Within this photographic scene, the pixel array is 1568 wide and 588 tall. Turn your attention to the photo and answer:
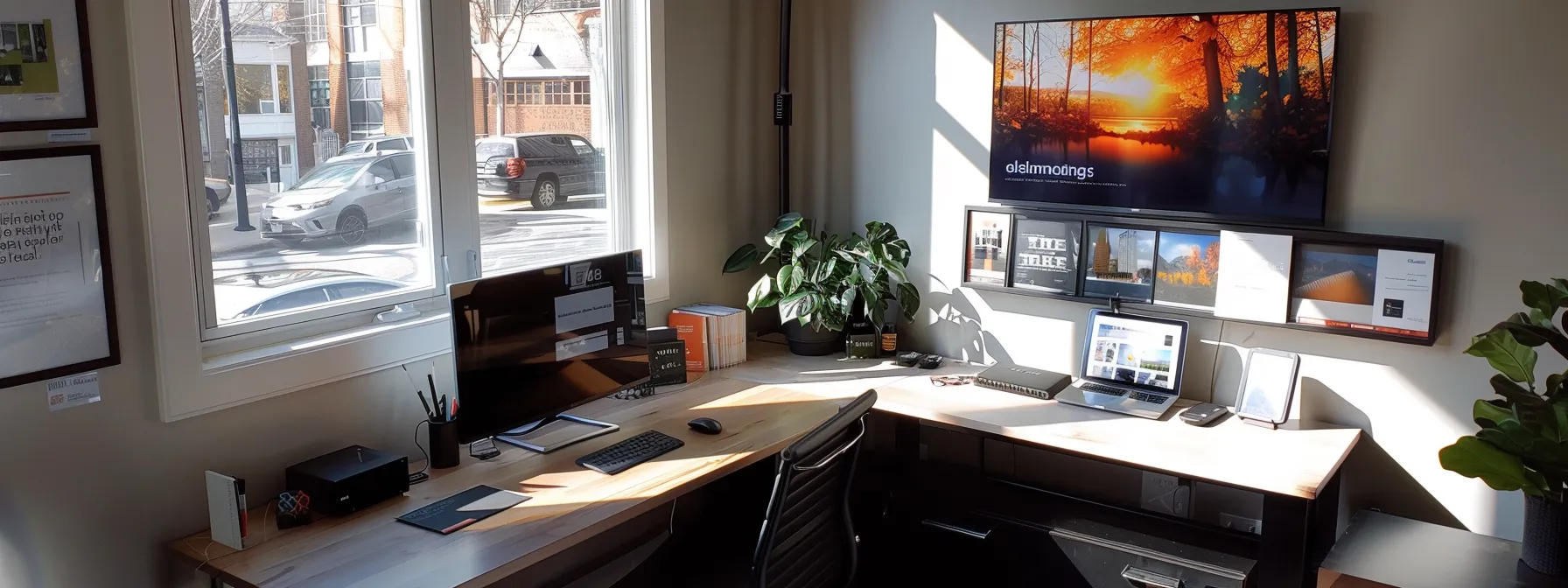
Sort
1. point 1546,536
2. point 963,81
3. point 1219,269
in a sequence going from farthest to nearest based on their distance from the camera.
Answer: point 963,81 < point 1219,269 < point 1546,536

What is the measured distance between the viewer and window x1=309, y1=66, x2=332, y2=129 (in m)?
2.65

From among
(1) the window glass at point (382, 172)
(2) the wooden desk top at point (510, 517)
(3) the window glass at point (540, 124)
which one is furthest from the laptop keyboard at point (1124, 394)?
(1) the window glass at point (382, 172)

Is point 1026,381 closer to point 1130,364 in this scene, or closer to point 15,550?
point 1130,364

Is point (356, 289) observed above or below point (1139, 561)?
above

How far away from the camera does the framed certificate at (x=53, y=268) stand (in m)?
2.09

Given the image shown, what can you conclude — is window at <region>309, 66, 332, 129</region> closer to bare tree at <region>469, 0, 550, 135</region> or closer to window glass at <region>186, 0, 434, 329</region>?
window glass at <region>186, 0, 434, 329</region>

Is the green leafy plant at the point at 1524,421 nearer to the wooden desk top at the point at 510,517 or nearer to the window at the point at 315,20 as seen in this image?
the wooden desk top at the point at 510,517

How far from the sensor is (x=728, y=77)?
3908 mm

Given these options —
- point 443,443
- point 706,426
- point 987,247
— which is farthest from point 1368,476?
point 443,443

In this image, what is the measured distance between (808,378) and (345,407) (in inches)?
56.0

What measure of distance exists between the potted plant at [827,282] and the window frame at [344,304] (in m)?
0.41

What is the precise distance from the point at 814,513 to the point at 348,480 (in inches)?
41.5

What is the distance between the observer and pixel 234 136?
2479 millimetres

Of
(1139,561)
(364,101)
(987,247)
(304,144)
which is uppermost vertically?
(364,101)
